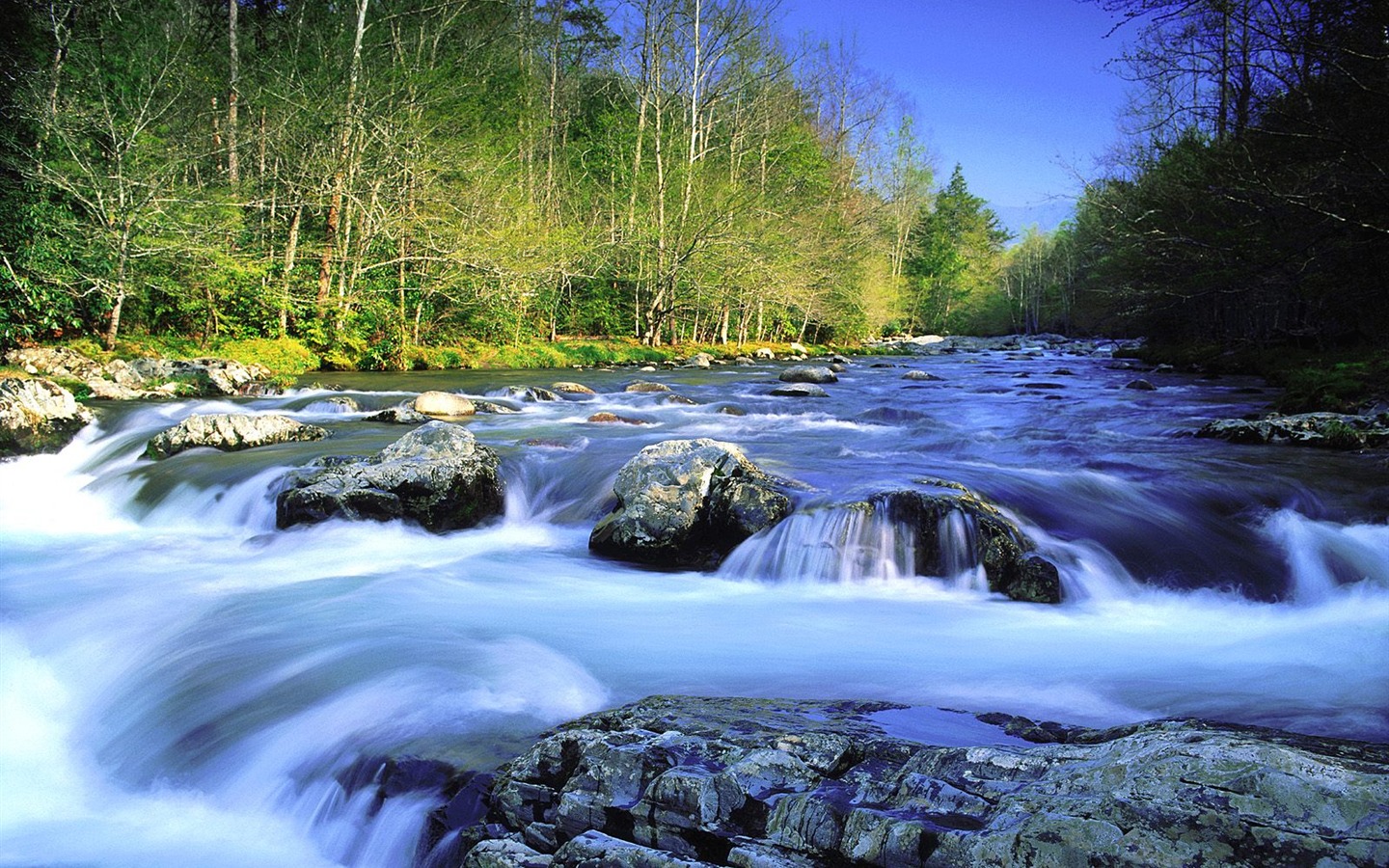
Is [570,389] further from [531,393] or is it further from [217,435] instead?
[217,435]

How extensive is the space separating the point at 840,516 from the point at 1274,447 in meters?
6.48

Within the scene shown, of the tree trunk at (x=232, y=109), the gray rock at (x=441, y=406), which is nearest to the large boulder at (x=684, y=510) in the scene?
the gray rock at (x=441, y=406)

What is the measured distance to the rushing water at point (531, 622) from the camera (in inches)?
131

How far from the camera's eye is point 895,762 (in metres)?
2.12

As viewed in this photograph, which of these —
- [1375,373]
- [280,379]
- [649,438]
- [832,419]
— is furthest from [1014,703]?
[280,379]

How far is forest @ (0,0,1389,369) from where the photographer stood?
1197 centimetres

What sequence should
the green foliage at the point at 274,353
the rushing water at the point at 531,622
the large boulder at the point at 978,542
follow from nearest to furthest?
the rushing water at the point at 531,622 → the large boulder at the point at 978,542 → the green foliage at the point at 274,353

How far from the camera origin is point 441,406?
1266 centimetres

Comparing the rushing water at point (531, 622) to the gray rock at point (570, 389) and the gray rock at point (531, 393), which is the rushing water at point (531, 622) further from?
the gray rock at point (570, 389)

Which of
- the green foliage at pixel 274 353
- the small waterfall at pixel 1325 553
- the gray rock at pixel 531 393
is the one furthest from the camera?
the green foliage at pixel 274 353

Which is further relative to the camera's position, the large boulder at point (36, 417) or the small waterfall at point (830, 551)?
the large boulder at point (36, 417)

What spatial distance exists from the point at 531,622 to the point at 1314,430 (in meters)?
9.55

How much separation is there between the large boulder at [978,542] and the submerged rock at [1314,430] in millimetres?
5662

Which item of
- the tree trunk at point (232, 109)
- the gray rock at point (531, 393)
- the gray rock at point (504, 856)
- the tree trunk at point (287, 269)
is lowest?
the gray rock at point (504, 856)
